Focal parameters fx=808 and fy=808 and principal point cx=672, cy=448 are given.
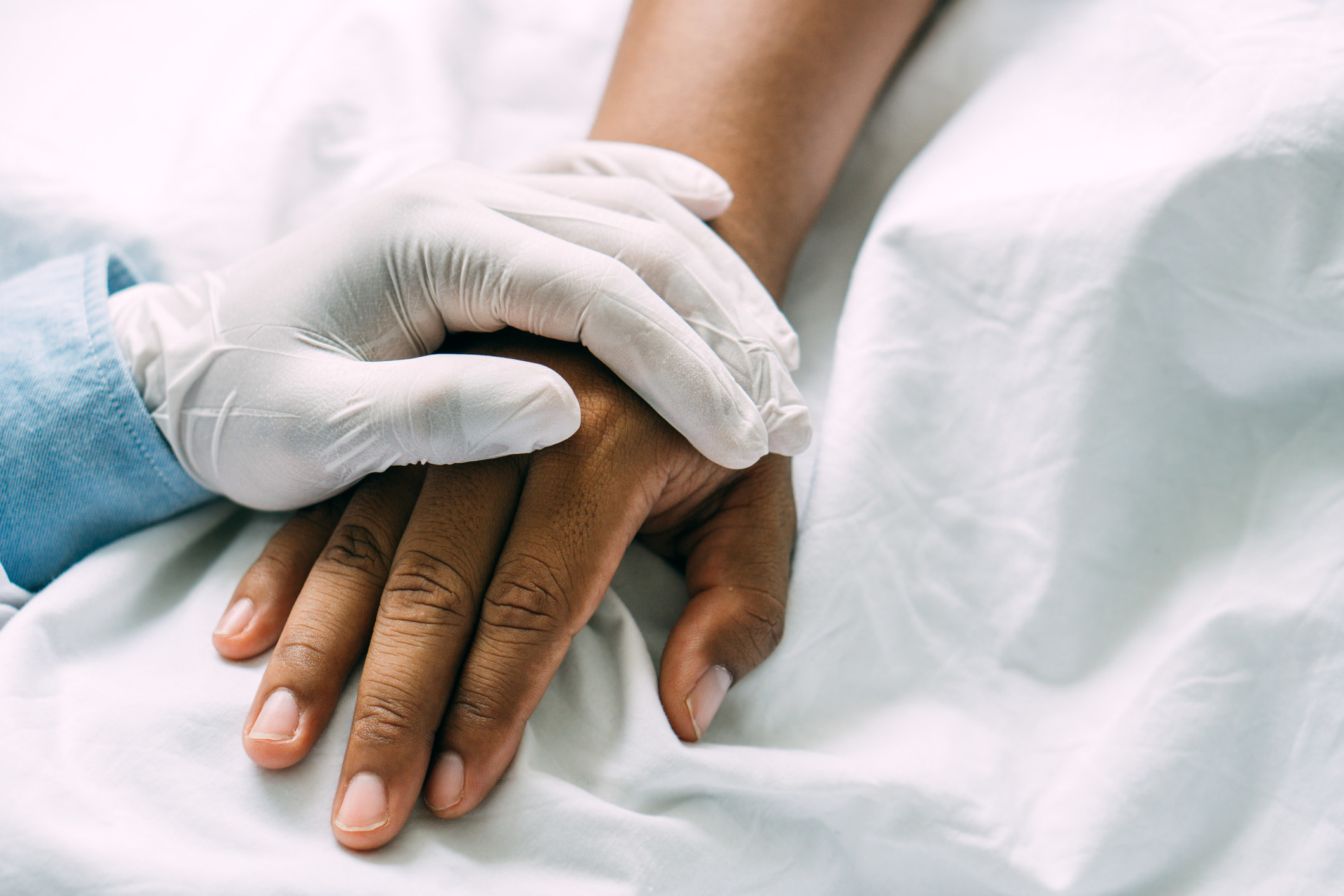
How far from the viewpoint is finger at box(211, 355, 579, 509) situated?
2.07 feet

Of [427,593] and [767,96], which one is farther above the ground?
[767,96]

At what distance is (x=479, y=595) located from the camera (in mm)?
693

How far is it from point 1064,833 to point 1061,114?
71 centimetres

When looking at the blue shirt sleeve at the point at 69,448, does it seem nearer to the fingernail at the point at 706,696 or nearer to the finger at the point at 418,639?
the finger at the point at 418,639

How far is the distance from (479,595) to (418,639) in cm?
7

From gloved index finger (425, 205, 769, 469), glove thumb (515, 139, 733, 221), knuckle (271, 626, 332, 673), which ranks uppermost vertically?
glove thumb (515, 139, 733, 221)

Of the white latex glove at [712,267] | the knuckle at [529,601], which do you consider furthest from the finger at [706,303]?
the knuckle at [529,601]

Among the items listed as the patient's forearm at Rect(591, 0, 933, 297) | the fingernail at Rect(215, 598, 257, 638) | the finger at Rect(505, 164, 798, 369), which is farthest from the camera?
the patient's forearm at Rect(591, 0, 933, 297)

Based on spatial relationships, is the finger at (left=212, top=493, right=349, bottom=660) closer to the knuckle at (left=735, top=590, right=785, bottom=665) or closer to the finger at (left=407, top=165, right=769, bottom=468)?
the finger at (left=407, top=165, right=769, bottom=468)

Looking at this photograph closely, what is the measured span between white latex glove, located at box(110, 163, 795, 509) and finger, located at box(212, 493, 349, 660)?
0.03 m

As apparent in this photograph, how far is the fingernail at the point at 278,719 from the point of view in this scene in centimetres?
61

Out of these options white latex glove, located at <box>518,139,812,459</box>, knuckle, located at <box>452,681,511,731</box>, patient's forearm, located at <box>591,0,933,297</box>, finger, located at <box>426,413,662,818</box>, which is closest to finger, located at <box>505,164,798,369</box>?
white latex glove, located at <box>518,139,812,459</box>

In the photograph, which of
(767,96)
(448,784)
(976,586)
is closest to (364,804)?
(448,784)

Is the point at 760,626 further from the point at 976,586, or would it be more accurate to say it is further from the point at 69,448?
the point at 69,448
